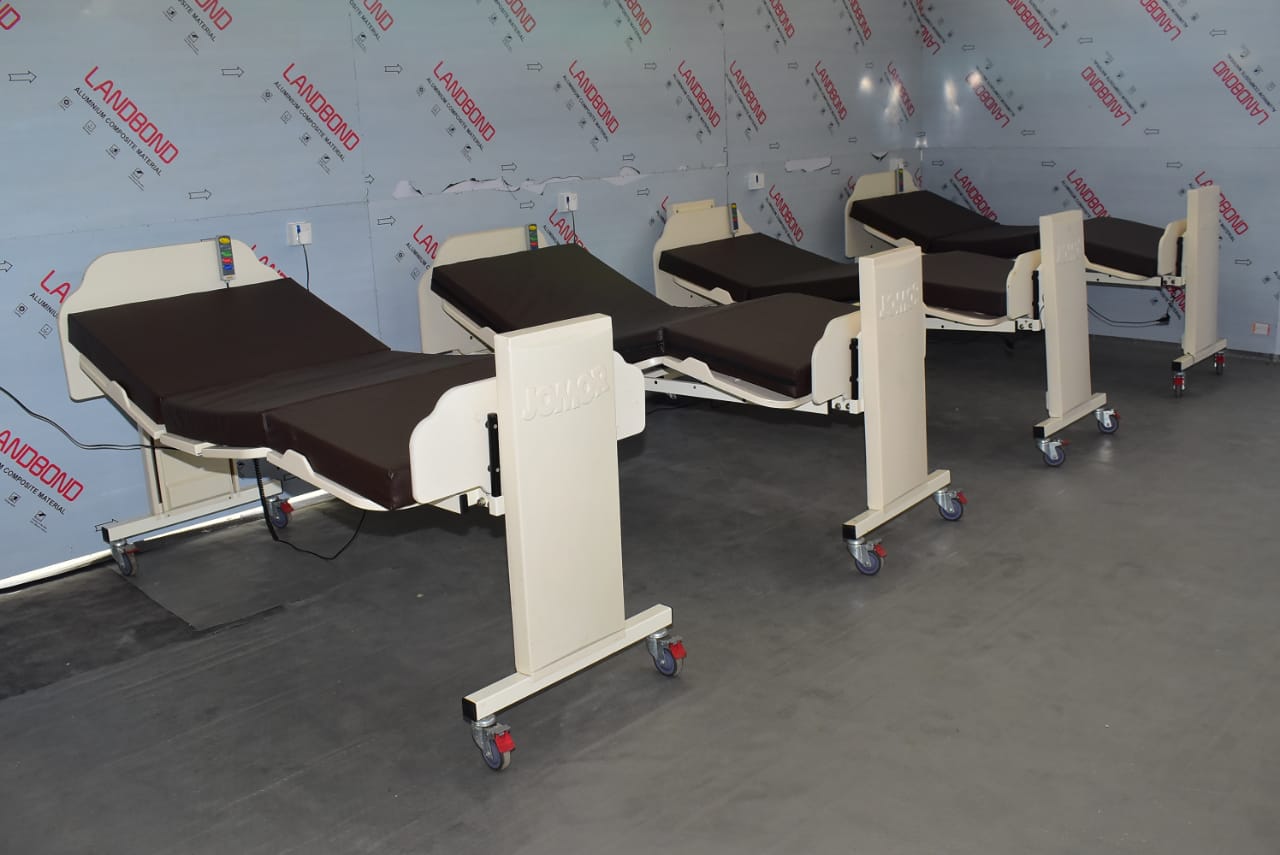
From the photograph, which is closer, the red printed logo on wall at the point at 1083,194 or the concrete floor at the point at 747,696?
the concrete floor at the point at 747,696

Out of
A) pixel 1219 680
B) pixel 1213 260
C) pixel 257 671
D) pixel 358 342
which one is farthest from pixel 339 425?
pixel 1213 260

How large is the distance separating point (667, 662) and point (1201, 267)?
4.03 m

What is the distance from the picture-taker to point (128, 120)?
411cm

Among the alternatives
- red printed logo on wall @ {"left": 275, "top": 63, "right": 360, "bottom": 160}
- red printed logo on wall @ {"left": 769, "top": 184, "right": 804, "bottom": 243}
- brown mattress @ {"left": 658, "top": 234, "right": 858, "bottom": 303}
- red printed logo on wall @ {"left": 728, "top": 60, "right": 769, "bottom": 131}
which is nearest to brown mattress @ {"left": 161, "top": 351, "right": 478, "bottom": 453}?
red printed logo on wall @ {"left": 275, "top": 63, "right": 360, "bottom": 160}

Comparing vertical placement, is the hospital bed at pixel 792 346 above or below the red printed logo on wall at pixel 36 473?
above

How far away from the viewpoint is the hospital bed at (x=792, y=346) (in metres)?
3.71

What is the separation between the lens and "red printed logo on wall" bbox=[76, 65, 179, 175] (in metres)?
4.02

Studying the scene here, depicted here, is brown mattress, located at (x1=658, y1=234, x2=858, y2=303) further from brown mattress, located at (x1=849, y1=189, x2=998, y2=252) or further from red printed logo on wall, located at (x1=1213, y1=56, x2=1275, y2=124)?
red printed logo on wall, located at (x1=1213, y1=56, x2=1275, y2=124)

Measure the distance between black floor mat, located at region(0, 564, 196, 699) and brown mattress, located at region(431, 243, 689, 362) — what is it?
1.73m

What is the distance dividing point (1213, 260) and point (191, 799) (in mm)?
5397

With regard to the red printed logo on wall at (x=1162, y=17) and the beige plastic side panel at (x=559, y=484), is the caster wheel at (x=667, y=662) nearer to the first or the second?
the beige plastic side panel at (x=559, y=484)

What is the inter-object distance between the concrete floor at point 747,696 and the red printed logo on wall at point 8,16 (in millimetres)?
1884

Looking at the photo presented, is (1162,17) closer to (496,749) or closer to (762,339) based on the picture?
(762,339)

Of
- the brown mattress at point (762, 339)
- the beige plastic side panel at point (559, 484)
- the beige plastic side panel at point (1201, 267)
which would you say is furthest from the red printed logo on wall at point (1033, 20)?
the beige plastic side panel at point (559, 484)
